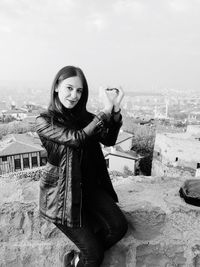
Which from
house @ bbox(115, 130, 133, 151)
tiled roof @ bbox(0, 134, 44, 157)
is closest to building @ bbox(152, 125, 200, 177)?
house @ bbox(115, 130, 133, 151)

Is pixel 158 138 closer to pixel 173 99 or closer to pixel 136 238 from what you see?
pixel 136 238

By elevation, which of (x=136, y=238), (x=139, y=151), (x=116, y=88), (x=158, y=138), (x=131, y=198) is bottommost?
(x=139, y=151)

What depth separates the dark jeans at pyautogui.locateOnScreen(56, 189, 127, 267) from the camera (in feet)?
4.77

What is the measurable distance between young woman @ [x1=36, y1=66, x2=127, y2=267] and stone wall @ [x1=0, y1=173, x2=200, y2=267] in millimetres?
125

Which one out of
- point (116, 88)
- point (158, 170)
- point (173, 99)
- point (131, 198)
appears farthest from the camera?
point (173, 99)

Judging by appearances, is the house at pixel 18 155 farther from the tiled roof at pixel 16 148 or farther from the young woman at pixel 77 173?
the young woman at pixel 77 173

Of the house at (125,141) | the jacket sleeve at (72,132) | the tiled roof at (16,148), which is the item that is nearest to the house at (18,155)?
the tiled roof at (16,148)

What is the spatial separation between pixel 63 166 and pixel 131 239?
0.67 meters

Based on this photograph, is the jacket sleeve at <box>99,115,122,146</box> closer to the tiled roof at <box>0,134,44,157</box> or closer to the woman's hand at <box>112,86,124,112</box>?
the woman's hand at <box>112,86,124,112</box>

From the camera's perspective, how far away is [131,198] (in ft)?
6.08

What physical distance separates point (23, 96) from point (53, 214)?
212 ft

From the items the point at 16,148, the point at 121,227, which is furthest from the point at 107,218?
the point at 16,148

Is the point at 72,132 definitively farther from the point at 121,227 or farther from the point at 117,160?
the point at 117,160

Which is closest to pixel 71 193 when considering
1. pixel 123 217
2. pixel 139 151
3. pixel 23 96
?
pixel 123 217
